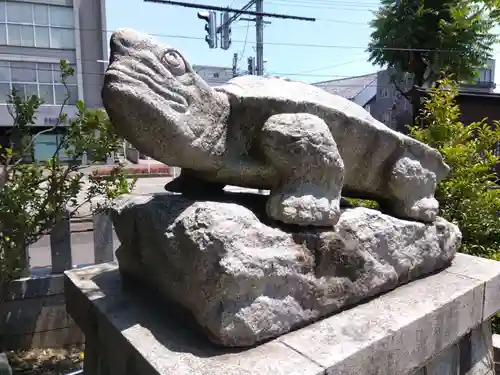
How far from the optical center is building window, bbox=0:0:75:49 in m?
16.0

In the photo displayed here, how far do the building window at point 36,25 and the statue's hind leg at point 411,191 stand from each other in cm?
1723

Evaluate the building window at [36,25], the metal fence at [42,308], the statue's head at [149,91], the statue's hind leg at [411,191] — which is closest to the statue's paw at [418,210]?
the statue's hind leg at [411,191]

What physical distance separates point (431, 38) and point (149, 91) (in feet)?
41.7

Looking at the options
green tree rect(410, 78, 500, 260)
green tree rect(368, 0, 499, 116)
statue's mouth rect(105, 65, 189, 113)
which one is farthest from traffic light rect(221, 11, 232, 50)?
statue's mouth rect(105, 65, 189, 113)

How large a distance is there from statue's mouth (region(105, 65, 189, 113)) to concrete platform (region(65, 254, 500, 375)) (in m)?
0.85

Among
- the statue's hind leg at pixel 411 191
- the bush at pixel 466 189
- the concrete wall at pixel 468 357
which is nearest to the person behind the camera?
the concrete wall at pixel 468 357

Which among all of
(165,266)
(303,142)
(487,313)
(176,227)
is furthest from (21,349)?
(487,313)

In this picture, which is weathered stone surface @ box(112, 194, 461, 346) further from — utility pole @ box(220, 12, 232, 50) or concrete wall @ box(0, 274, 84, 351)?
utility pole @ box(220, 12, 232, 50)

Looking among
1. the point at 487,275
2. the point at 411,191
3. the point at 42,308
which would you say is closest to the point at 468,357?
the point at 487,275

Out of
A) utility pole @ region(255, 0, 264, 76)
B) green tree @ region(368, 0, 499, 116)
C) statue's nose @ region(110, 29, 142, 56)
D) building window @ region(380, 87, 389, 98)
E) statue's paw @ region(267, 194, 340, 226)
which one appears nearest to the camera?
statue's nose @ region(110, 29, 142, 56)

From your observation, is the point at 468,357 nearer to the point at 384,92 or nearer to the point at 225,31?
the point at 225,31

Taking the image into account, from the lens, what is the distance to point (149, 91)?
4.96ft

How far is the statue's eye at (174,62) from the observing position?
62.9 inches

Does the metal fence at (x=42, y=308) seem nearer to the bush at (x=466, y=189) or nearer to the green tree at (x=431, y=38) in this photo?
the bush at (x=466, y=189)
